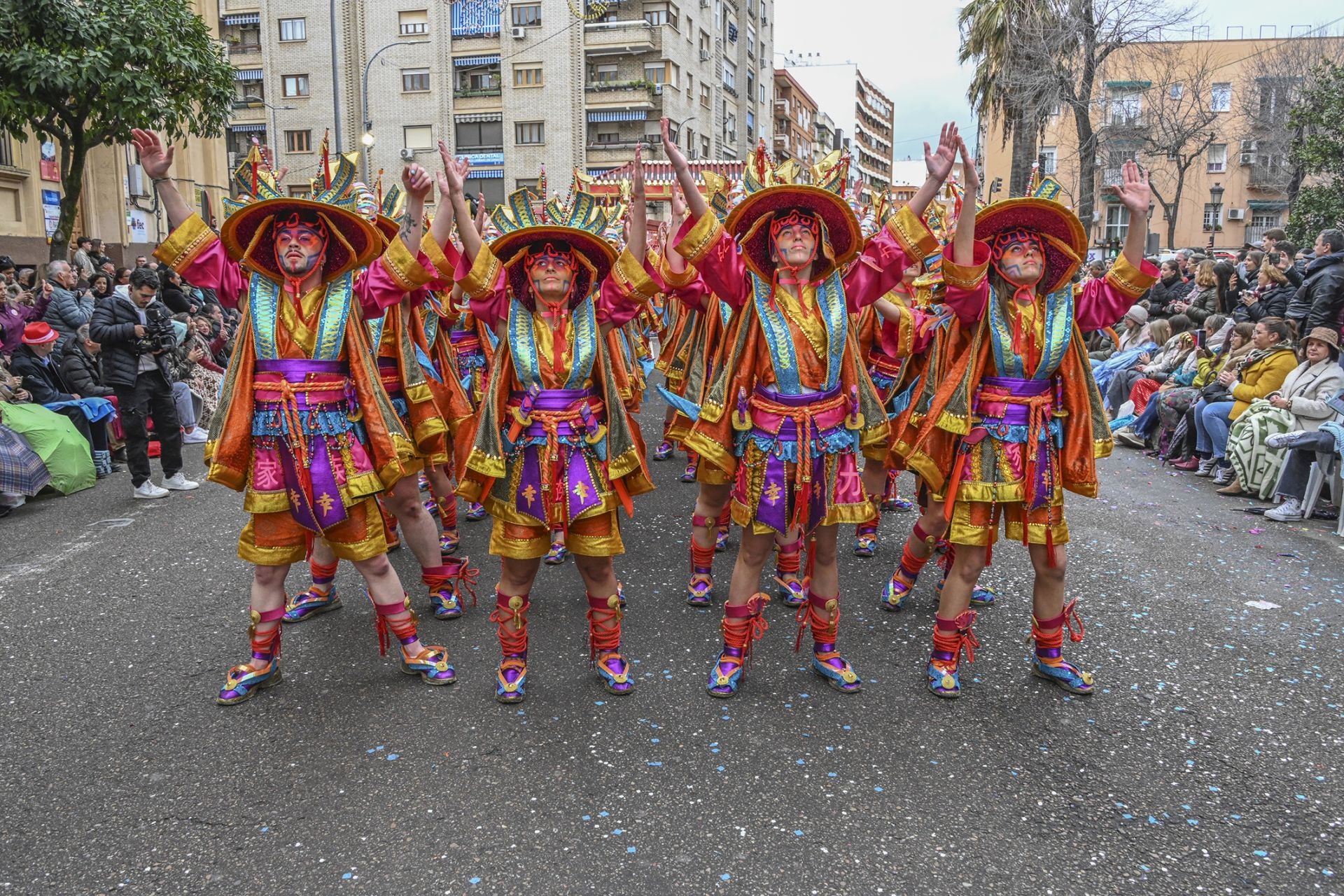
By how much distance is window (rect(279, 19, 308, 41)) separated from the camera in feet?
128

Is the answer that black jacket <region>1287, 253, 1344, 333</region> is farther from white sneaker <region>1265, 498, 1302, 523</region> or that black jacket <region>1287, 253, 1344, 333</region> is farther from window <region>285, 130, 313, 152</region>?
window <region>285, 130, 313, 152</region>

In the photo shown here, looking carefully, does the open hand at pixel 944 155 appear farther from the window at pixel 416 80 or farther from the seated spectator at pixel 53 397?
the window at pixel 416 80

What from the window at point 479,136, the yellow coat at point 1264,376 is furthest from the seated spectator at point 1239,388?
the window at point 479,136

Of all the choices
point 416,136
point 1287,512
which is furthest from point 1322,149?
point 416,136

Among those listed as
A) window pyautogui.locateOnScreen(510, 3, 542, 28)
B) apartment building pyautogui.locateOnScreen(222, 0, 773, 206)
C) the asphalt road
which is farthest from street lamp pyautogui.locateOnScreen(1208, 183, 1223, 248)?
the asphalt road

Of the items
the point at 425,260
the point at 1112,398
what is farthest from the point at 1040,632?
the point at 1112,398

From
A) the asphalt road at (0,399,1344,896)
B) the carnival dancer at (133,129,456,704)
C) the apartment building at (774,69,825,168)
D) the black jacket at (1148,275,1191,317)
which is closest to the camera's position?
the asphalt road at (0,399,1344,896)

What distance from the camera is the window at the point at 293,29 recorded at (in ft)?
128

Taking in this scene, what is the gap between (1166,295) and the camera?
42.7ft

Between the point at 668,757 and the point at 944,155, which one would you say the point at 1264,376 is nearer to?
the point at 944,155

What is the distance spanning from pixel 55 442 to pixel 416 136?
1383 inches

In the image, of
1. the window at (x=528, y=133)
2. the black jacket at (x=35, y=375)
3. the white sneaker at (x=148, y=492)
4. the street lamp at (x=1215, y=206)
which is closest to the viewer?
the white sneaker at (x=148, y=492)

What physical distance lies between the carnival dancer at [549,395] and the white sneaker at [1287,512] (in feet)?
18.4

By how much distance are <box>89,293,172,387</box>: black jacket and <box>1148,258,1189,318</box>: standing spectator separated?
1213 centimetres
